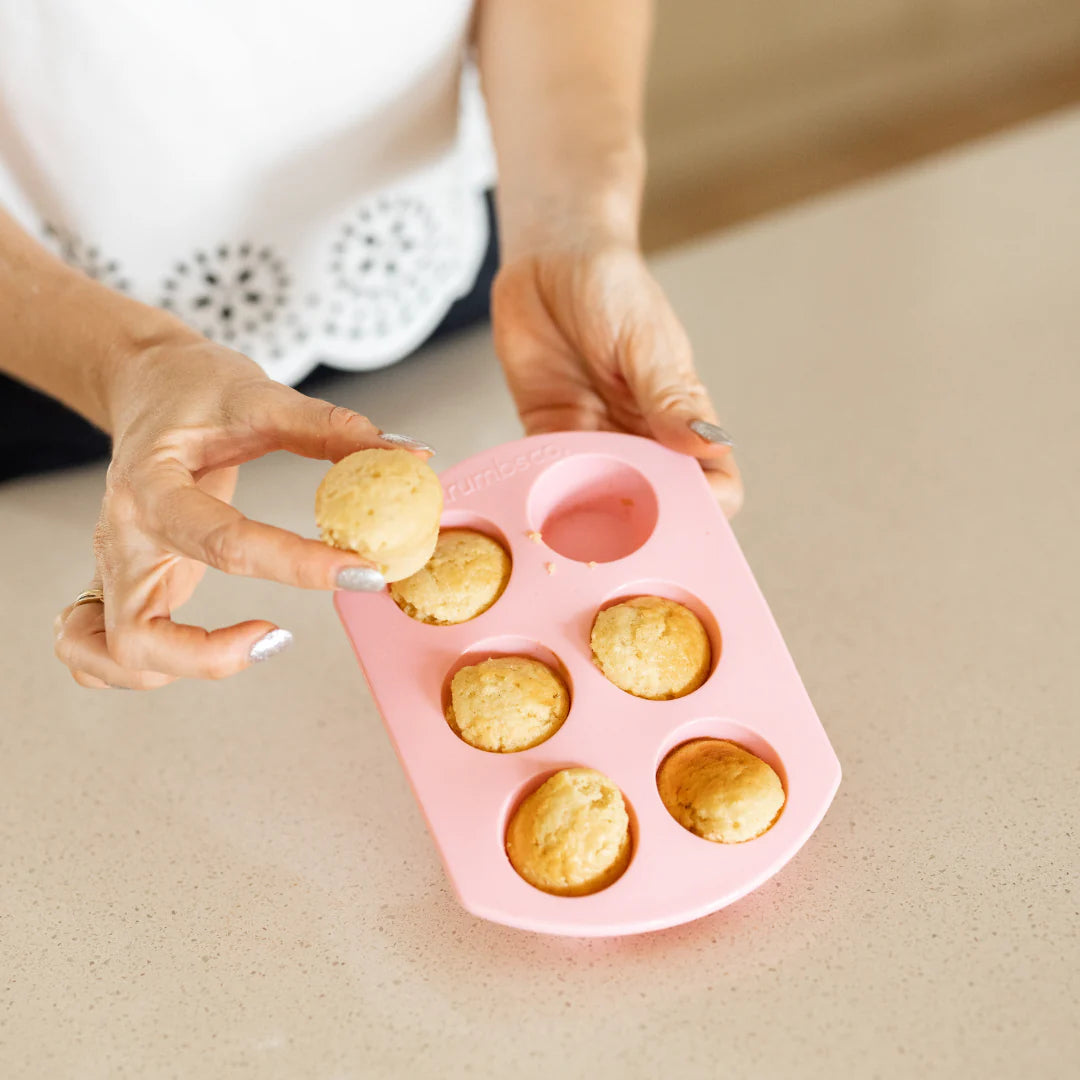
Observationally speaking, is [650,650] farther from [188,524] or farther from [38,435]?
[38,435]

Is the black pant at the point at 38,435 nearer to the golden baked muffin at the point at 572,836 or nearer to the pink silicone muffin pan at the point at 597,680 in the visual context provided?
the pink silicone muffin pan at the point at 597,680

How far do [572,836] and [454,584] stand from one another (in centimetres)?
21

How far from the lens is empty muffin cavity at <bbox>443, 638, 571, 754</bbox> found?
69cm

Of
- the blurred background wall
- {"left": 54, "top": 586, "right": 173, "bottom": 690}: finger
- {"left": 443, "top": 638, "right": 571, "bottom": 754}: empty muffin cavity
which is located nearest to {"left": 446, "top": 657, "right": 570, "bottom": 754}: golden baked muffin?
{"left": 443, "top": 638, "right": 571, "bottom": 754}: empty muffin cavity

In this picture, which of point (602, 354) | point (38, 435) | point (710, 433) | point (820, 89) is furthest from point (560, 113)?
point (820, 89)

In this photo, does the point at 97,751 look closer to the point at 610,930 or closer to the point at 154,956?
the point at 154,956

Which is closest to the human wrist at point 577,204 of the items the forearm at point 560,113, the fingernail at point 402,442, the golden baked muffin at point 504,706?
the forearm at point 560,113

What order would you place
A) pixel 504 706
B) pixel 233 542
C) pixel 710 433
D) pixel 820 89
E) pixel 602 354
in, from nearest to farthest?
pixel 233 542 → pixel 504 706 → pixel 710 433 → pixel 602 354 → pixel 820 89

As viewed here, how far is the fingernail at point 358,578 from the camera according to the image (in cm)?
62

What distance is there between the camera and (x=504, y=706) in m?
0.69

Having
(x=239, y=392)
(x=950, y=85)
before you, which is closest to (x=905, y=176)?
(x=239, y=392)

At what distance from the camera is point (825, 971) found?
650 millimetres

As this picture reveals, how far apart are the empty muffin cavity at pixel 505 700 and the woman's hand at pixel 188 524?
0.12 m

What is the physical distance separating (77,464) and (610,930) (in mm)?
816
